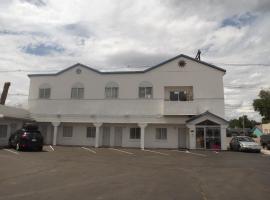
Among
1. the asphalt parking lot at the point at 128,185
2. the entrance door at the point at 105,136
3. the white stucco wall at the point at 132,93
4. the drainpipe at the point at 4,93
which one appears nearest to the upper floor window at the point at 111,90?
the white stucco wall at the point at 132,93

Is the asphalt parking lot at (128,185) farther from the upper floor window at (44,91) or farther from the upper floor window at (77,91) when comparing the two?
the upper floor window at (44,91)

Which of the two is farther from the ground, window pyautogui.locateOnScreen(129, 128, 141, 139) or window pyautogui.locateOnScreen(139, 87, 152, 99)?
window pyautogui.locateOnScreen(139, 87, 152, 99)

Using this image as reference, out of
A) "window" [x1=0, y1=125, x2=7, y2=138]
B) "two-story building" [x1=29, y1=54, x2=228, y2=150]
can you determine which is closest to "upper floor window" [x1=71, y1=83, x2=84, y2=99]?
"two-story building" [x1=29, y1=54, x2=228, y2=150]

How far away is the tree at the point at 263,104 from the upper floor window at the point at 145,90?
1485 inches

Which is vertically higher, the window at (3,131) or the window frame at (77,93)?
the window frame at (77,93)

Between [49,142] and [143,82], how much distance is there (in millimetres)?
12378

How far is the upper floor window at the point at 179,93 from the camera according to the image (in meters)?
30.1

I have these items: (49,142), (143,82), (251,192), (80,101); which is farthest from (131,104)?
(251,192)

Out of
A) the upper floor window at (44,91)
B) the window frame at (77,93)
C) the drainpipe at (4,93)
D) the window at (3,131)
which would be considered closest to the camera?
the window at (3,131)

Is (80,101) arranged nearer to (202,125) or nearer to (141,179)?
(202,125)

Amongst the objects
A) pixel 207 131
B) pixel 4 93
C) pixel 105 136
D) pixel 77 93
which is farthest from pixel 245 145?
pixel 4 93

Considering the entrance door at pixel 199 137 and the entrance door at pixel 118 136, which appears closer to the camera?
the entrance door at pixel 199 137

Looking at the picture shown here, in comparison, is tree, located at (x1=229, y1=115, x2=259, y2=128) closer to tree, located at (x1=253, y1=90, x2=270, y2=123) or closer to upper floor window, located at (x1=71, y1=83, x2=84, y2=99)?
tree, located at (x1=253, y1=90, x2=270, y2=123)

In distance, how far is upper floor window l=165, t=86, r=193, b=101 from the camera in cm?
3009
